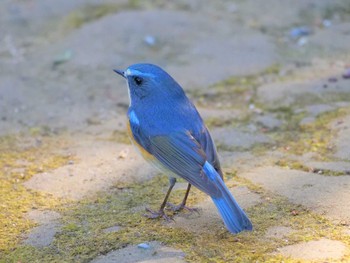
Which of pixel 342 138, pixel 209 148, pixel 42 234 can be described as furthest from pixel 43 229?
pixel 342 138

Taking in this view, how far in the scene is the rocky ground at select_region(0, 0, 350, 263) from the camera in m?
4.11

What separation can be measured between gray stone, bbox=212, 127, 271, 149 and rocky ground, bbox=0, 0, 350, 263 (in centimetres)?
1

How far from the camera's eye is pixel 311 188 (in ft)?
15.1

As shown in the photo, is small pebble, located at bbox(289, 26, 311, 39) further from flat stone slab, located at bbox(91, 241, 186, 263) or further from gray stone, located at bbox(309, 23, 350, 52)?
flat stone slab, located at bbox(91, 241, 186, 263)

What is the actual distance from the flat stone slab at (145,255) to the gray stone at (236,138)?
1691 mm

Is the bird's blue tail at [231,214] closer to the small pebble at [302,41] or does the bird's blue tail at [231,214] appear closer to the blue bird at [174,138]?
the blue bird at [174,138]

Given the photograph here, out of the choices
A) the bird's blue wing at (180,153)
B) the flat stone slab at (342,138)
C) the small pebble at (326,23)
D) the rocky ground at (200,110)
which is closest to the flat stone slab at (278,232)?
the rocky ground at (200,110)

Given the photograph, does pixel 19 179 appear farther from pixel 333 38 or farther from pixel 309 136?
pixel 333 38

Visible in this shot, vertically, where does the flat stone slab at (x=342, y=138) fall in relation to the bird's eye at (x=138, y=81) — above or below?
below

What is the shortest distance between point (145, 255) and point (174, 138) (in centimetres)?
88

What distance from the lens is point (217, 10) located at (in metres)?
8.10

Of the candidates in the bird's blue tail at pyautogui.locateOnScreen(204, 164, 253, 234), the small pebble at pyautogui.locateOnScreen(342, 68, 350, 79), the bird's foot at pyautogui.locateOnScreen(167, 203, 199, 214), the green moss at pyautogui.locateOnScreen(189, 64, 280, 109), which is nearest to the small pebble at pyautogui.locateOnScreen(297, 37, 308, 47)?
the green moss at pyautogui.locateOnScreen(189, 64, 280, 109)

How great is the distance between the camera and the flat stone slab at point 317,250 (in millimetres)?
3717

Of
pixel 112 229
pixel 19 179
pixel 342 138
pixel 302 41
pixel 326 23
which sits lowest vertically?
pixel 19 179
